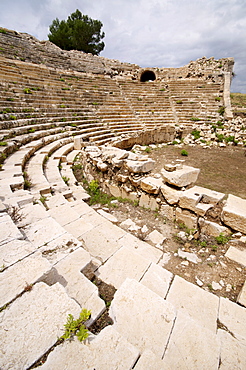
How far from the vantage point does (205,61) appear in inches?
747

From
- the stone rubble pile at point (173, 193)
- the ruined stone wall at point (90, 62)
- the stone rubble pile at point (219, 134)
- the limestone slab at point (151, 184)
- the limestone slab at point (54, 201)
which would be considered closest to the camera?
the stone rubble pile at point (173, 193)

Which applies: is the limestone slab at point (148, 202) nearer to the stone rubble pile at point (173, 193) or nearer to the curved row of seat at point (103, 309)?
the stone rubble pile at point (173, 193)

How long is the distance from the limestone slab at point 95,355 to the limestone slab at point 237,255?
7.51ft

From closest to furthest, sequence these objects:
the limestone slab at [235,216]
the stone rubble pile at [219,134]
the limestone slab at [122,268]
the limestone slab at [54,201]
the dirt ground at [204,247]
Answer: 1. the limestone slab at [122,268]
2. the dirt ground at [204,247]
3. the limestone slab at [235,216]
4. the limestone slab at [54,201]
5. the stone rubble pile at [219,134]

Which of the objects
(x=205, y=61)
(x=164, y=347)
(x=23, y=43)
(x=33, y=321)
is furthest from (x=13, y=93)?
(x=205, y=61)

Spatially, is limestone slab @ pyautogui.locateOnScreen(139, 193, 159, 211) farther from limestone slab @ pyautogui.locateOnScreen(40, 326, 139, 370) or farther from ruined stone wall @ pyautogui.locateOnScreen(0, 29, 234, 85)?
ruined stone wall @ pyautogui.locateOnScreen(0, 29, 234, 85)

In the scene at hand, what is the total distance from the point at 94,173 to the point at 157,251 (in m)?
3.44

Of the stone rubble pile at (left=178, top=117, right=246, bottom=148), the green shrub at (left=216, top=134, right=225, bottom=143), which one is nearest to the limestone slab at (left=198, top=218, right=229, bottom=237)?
the stone rubble pile at (left=178, top=117, right=246, bottom=148)

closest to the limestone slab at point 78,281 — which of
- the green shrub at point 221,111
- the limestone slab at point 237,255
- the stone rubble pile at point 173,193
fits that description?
→ the limestone slab at point 237,255

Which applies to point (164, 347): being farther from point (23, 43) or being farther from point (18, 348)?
point (23, 43)

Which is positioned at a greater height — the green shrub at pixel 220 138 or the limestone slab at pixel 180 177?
the limestone slab at pixel 180 177

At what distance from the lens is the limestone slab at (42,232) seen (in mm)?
2121

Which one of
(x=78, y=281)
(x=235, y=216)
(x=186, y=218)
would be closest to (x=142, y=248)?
(x=186, y=218)

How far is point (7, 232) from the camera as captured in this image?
6.37 ft
